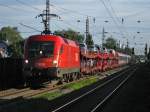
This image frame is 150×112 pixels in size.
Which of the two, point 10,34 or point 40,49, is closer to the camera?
point 40,49

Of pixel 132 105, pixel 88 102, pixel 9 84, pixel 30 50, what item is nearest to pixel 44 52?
pixel 30 50

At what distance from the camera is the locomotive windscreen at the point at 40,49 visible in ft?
101

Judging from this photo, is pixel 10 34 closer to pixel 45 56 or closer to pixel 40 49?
pixel 40 49

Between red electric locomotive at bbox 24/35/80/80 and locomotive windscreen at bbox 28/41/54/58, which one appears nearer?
red electric locomotive at bbox 24/35/80/80

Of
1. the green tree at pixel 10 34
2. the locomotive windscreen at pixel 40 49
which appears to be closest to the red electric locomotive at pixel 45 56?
the locomotive windscreen at pixel 40 49

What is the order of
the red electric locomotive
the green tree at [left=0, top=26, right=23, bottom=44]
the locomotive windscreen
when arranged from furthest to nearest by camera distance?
the green tree at [left=0, top=26, right=23, bottom=44]
the locomotive windscreen
the red electric locomotive

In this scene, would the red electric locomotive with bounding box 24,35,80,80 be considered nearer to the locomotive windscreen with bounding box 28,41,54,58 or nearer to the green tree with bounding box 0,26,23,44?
the locomotive windscreen with bounding box 28,41,54,58

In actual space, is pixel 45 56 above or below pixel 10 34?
below

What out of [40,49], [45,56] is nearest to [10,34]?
[40,49]

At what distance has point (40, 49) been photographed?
30875 mm

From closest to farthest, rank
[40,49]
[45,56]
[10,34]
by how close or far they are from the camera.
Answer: [45,56] < [40,49] < [10,34]

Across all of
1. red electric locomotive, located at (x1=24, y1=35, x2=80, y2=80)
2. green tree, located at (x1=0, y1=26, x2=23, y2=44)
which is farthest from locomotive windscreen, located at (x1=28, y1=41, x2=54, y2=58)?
green tree, located at (x1=0, y1=26, x2=23, y2=44)

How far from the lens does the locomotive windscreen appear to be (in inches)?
1209

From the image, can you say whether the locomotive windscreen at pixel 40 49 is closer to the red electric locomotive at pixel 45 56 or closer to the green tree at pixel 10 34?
the red electric locomotive at pixel 45 56
